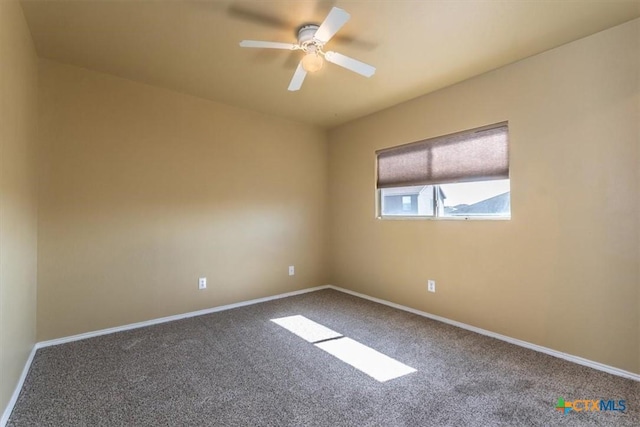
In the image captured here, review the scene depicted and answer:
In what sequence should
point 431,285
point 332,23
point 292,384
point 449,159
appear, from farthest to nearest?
1. point 431,285
2. point 449,159
3. point 292,384
4. point 332,23

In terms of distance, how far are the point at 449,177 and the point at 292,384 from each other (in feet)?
7.78

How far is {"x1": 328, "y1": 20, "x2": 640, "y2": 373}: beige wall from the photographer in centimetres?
206

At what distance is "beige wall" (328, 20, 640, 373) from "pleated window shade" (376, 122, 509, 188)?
0.31 feet

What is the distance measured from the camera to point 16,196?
1854mm

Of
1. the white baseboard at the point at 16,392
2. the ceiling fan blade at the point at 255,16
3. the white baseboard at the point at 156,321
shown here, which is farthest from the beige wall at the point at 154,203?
the ceiling fan blade at the point at 255,16

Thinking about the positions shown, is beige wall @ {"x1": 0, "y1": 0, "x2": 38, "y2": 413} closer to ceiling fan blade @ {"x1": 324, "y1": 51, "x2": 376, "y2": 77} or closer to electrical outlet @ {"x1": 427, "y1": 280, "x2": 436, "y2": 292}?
ceiling fan blade @ {"x1": 324, "y1": 51, "x2": 376, "y2": 77}

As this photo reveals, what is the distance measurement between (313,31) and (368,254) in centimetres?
268

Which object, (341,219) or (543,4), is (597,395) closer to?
(543,4)

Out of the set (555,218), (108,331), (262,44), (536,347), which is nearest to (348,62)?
(262,44)

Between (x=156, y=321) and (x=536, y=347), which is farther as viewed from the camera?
(x=156, y=321)

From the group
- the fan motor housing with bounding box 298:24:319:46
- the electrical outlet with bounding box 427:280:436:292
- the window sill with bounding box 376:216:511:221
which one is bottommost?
the electrical outlet with bounding box 427:280:436:292

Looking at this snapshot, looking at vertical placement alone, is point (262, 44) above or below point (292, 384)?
above

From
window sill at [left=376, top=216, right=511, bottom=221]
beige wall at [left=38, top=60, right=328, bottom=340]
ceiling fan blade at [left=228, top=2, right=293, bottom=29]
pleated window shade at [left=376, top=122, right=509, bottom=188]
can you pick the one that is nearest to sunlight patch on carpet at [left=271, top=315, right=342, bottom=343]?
beige wall at [left=38, top=60, right=328, bottom=340]

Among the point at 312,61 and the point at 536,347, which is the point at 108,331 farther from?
the point at 536,347
